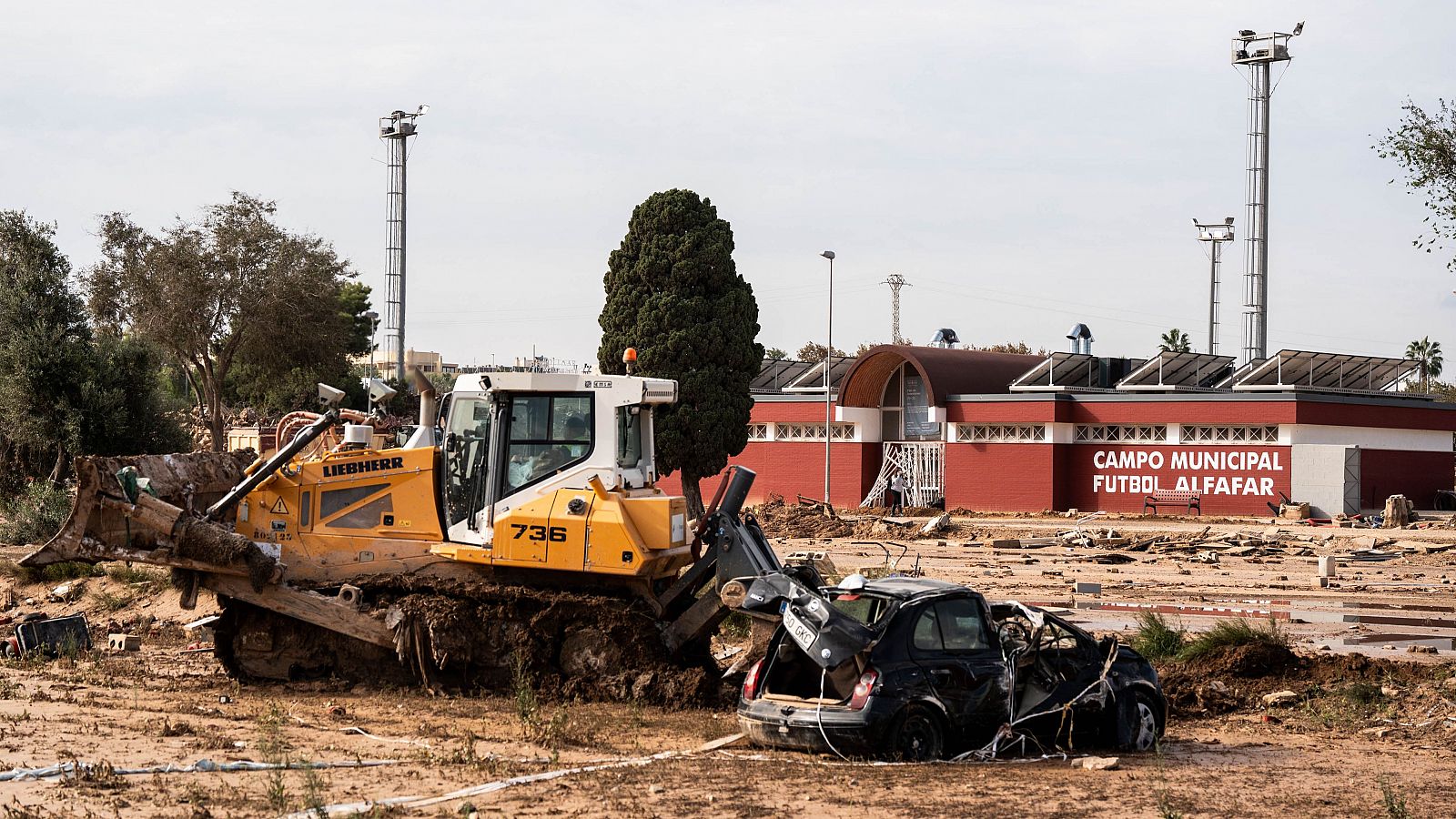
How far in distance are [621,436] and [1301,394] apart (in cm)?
3478

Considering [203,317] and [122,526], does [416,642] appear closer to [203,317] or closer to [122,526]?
[122,526]

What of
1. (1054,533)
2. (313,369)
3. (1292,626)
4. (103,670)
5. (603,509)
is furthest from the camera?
(313,369)

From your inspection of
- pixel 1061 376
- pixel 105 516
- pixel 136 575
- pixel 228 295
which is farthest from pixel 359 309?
pixel 105 516

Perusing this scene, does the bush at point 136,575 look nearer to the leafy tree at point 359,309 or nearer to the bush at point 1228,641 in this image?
the bush at point 1228,641

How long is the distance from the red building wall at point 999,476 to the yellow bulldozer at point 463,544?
3428 centimetres

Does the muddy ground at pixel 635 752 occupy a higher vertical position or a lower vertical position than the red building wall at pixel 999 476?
lower

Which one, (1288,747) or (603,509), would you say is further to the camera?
(603,509)

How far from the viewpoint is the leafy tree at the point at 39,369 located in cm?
3453

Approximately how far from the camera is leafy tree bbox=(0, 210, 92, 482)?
34.5 m

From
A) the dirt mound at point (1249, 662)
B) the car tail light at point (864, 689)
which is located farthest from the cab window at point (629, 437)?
the dirt mound at point (1249, 662)

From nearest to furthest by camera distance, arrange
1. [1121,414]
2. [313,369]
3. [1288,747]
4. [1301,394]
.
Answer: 1. [1288,747]
2. [1301,394]
3. [1121,414]
4. [313,369]

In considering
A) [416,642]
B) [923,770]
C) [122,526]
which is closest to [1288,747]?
[923,770]

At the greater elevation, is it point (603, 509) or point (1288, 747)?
point (603, 509)

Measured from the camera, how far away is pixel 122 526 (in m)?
14.2
